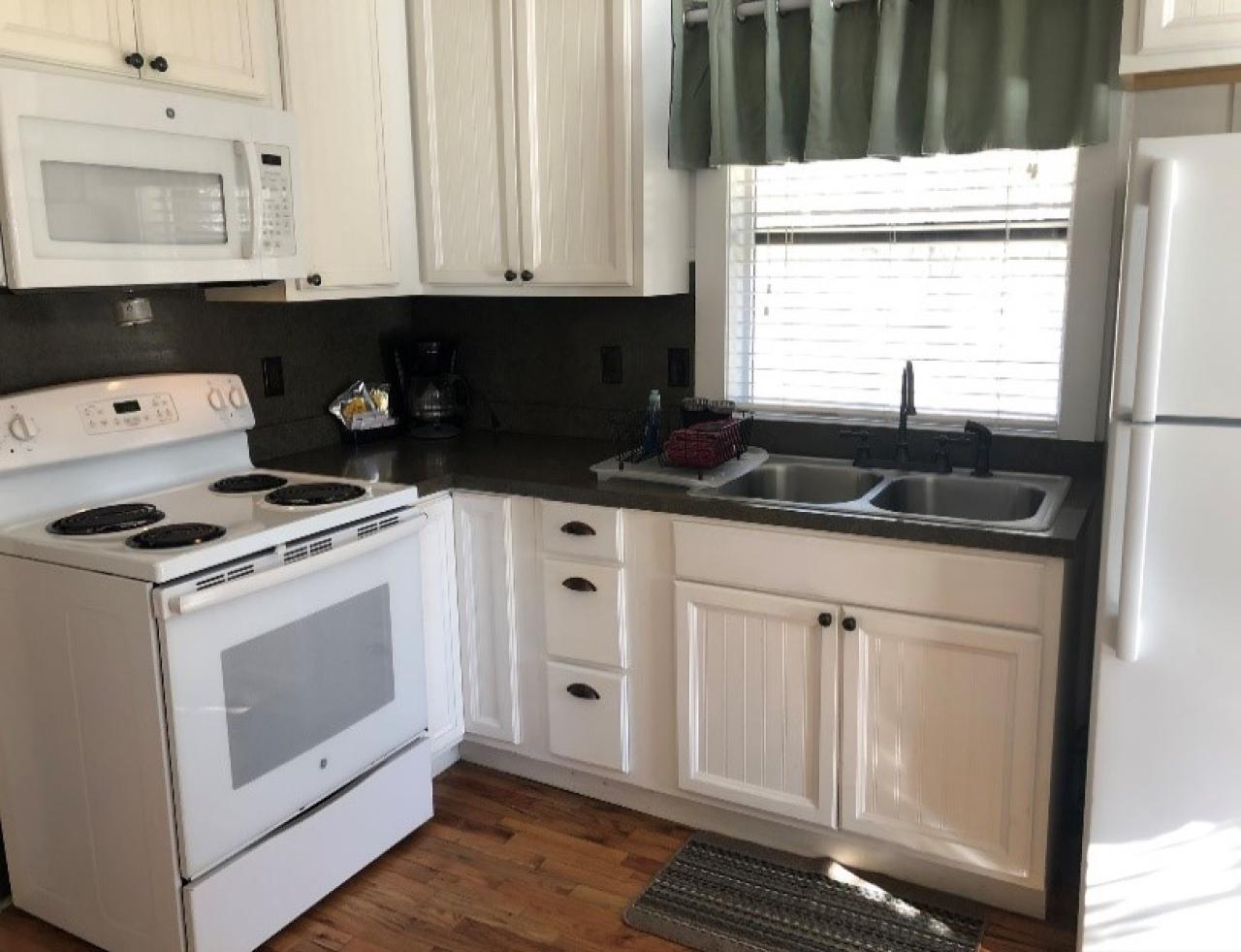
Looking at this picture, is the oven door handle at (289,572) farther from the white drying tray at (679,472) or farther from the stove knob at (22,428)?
the stove knob at (22,428)

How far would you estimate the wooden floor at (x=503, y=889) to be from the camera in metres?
2.35

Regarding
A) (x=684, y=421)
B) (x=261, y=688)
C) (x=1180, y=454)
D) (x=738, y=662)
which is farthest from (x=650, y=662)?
(x=1180, y=454)

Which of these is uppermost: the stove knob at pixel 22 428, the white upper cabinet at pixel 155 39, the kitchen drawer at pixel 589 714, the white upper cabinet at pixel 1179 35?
the white upper cabinet at pixel 155 39

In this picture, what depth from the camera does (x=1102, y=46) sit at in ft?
7.70

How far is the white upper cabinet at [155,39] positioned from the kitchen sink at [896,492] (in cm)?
150

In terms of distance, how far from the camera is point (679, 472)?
2701 mm

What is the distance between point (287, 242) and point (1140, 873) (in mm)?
2352

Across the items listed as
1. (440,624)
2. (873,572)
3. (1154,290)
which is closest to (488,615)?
(440,624)

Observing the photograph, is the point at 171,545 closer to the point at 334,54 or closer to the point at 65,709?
the point at 65,709

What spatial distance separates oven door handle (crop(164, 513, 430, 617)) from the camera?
2.03m

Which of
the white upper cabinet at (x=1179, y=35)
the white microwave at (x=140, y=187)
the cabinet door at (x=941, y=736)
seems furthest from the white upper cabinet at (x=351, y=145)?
the white upper cabinet at (x=1179, y=35)

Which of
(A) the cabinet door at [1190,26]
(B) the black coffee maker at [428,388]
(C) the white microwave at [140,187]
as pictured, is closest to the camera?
(A) the cabinet door at [1190,26]

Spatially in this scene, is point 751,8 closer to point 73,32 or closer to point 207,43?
point 207,43

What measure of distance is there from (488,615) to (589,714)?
0.39 metres
